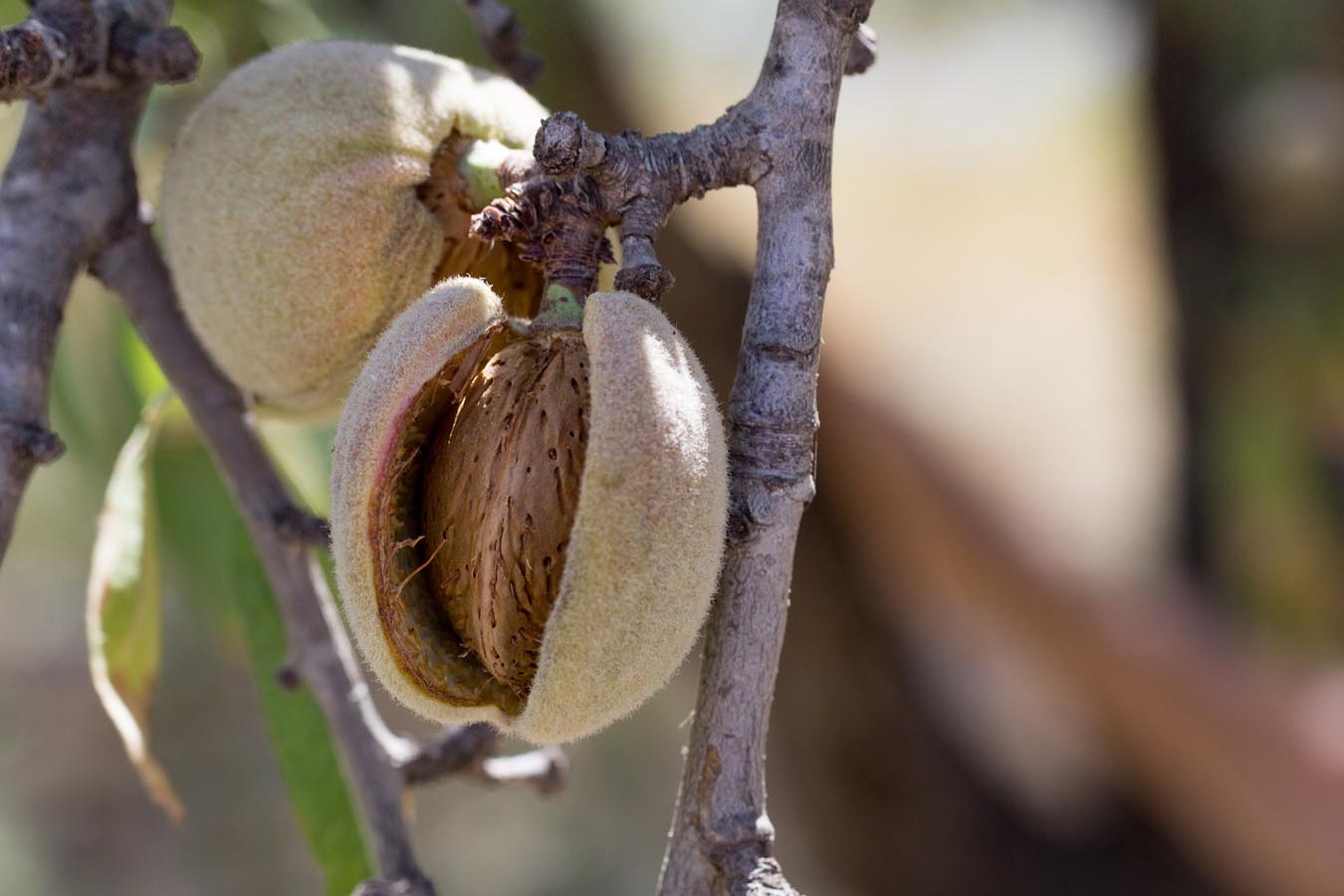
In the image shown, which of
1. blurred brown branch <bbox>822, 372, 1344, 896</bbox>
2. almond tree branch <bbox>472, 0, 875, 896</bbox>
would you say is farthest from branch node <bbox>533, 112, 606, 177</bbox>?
blurred brown branch <bbox>822, 372, 1344, 896</bbox>

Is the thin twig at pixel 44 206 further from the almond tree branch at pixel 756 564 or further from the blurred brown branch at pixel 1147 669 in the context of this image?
the blurred brown branch at pixel 1147 669

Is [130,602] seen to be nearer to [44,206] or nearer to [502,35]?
[44,206]

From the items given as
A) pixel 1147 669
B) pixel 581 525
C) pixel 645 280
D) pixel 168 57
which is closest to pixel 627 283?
pixel 645 280

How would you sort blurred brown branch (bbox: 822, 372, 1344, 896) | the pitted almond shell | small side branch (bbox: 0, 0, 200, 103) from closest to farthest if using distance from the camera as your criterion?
the pitted almond shell
small side branch (bbox: 0, 0, 200, 103)
blurred brown branch (bbox: 822, 372, 1344, 896)

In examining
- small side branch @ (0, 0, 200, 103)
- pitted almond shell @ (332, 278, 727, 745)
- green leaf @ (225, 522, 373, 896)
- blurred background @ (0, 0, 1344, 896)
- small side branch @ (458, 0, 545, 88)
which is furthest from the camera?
blurred background @ (0, 0, 1344, 896)

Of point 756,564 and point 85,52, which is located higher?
point 85,52

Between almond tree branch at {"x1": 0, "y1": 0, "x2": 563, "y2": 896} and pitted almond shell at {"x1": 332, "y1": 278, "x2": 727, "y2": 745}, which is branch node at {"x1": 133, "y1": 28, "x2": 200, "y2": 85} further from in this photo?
pitted almond shell at {"x1": 332, "y1": 278, "x2": 727, "y2": 745}

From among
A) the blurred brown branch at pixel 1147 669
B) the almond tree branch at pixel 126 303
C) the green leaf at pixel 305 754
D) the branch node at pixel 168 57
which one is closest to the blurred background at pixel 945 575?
the blurred brown branch at pixel 1147 669

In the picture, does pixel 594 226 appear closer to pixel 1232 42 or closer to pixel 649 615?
pixel 649 615
